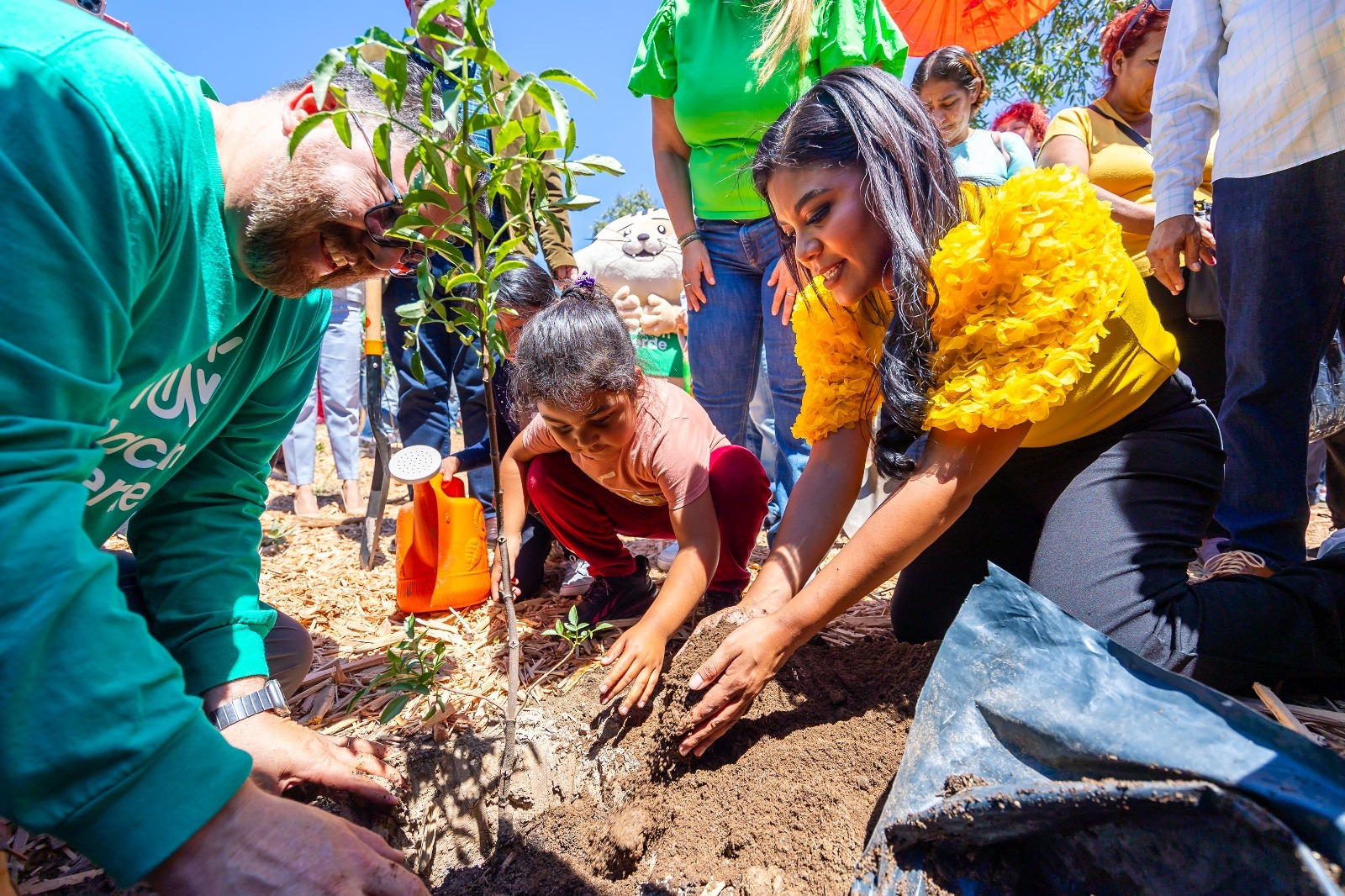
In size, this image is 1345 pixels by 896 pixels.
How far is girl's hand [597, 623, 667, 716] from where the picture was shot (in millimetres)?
1824

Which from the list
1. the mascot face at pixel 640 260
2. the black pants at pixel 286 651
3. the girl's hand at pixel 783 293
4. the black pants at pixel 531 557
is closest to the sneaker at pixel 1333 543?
the girl's hand at pixel 783 293

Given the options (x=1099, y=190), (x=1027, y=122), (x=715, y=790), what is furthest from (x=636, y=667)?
(x=1027, y=122)

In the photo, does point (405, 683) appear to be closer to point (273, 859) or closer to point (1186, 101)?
point (273, 859)

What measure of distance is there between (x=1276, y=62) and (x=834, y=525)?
188cm

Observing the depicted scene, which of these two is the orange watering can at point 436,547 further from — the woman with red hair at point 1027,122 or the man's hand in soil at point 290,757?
the woman with red hair at point 1027,122

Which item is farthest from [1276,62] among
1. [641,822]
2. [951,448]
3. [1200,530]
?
[641,822]

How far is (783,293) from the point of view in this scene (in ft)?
8.61

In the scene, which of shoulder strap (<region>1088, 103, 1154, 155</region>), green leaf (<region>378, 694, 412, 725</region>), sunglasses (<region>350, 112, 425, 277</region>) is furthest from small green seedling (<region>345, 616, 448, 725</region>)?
shoulder strap (<region>1088, 103, 1154, 155</region>)

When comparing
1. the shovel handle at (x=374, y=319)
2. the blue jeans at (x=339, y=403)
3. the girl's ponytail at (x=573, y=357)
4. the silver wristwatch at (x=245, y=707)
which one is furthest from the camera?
the blue jeans at (x=339, y=403)

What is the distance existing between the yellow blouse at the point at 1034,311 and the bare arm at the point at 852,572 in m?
0.09

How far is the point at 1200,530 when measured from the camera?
1.82 meters

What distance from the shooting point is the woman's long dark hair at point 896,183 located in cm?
164

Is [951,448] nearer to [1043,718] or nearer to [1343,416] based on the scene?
[1043,718]

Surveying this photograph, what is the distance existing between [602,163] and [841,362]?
1.11m
